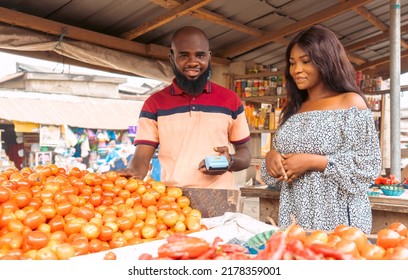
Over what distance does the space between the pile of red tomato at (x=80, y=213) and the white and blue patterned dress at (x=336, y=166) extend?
565mm

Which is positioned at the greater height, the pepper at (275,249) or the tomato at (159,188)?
the tomato at (159,188)

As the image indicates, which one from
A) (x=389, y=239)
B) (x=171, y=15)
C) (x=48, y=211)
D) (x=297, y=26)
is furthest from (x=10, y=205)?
(x=297, y=26)

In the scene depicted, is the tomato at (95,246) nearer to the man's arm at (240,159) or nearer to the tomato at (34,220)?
the tomato at (34,220)

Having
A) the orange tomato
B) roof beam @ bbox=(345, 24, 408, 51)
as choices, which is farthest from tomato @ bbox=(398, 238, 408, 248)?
roof beam @ bbox=(345, 24, 408, 51)

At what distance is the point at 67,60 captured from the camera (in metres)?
4.55

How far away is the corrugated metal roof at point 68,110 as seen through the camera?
26.6 ft

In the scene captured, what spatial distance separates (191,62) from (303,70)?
77 centimetres

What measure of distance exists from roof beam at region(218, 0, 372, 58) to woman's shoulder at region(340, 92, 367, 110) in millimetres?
3328

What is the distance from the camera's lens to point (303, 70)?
2.00 metres

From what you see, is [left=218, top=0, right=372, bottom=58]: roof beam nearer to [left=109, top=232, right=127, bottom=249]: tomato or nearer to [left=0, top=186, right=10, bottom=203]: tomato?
[left=109, top=232, right=127, bottom=249]: tomato

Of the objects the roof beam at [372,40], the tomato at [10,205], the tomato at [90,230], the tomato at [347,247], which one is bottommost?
the tomato at [90,230]

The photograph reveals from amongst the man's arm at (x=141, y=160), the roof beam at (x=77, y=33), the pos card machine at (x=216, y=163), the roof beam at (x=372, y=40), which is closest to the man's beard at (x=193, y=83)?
the man's arm at (x=141, y=160)

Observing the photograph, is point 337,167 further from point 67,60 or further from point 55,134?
point 55,134
